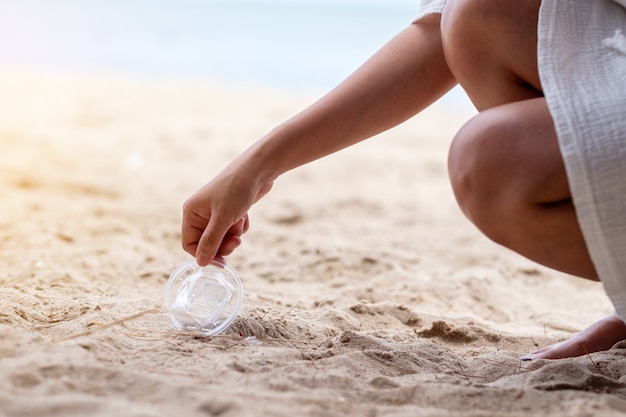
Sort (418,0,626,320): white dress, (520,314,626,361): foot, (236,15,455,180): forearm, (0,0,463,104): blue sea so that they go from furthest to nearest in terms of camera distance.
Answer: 1. (0,0,463,104): blue sea
2. (520,314,626,361): foot
3. (236,15,455,180): forearm
4. (418,0,626,320): white dress

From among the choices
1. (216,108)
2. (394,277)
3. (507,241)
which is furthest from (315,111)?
(216,108)

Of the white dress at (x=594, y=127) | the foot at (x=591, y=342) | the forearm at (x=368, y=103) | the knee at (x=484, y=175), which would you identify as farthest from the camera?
the foot at (x=591, y=342)

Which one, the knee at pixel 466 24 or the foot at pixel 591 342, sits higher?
the knee at pixel 466 24

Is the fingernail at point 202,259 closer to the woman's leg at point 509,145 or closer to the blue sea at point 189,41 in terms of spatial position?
the woman's leg at point 509,145

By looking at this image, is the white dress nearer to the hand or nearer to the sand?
the sand

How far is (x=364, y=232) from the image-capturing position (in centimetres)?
289

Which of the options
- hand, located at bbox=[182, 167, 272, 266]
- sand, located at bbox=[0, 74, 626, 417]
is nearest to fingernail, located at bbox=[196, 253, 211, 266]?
hand, located at bbox=[182, 167, 272, 266]

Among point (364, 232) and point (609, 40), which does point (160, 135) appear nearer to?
point (364, 232)

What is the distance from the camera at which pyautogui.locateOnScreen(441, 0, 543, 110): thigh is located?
128 centimetres

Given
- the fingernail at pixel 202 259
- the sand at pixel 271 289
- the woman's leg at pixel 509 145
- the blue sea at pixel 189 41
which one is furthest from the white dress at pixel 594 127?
the blue sea at pixel 189 41

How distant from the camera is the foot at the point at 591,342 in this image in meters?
1.52

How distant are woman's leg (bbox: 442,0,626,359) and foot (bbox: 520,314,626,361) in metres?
0.35

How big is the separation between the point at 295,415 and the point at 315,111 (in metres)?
0.64

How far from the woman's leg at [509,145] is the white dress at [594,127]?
0.05m
